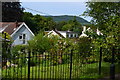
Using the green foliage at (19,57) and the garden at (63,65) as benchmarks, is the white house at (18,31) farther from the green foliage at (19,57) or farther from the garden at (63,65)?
the green foliage at (19,57)

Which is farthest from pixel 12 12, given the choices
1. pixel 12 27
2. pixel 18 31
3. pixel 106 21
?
pixel 106 21

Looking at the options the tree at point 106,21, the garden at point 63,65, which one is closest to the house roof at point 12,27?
the garden at point 63,65

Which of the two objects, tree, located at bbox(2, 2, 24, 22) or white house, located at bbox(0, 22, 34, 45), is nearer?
tree, located at bbox(2, 2, 24, 22)

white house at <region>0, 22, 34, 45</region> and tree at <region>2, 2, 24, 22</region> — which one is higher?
tree at <region>2, 2, 24, 22</region>

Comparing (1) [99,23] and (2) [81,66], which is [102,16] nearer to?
(1) [99,23]

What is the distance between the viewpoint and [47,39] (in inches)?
563

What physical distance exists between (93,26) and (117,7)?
40.6 inches

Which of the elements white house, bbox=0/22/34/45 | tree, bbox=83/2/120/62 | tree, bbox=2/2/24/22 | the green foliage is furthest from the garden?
white house, bbox=0/22/34/45

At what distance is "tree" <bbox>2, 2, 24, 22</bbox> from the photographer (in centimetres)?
2311

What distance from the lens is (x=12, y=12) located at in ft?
81.1

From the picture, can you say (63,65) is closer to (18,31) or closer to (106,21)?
(106,21)

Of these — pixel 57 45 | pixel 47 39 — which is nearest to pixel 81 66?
pixel 57 45

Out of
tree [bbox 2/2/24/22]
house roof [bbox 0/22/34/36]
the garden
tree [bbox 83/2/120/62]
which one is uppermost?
tree [bbox 2/2/24/22]

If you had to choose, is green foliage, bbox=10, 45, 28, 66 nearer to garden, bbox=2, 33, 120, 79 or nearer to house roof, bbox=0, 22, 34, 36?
garden, bbox=2, 33, 120, 79
